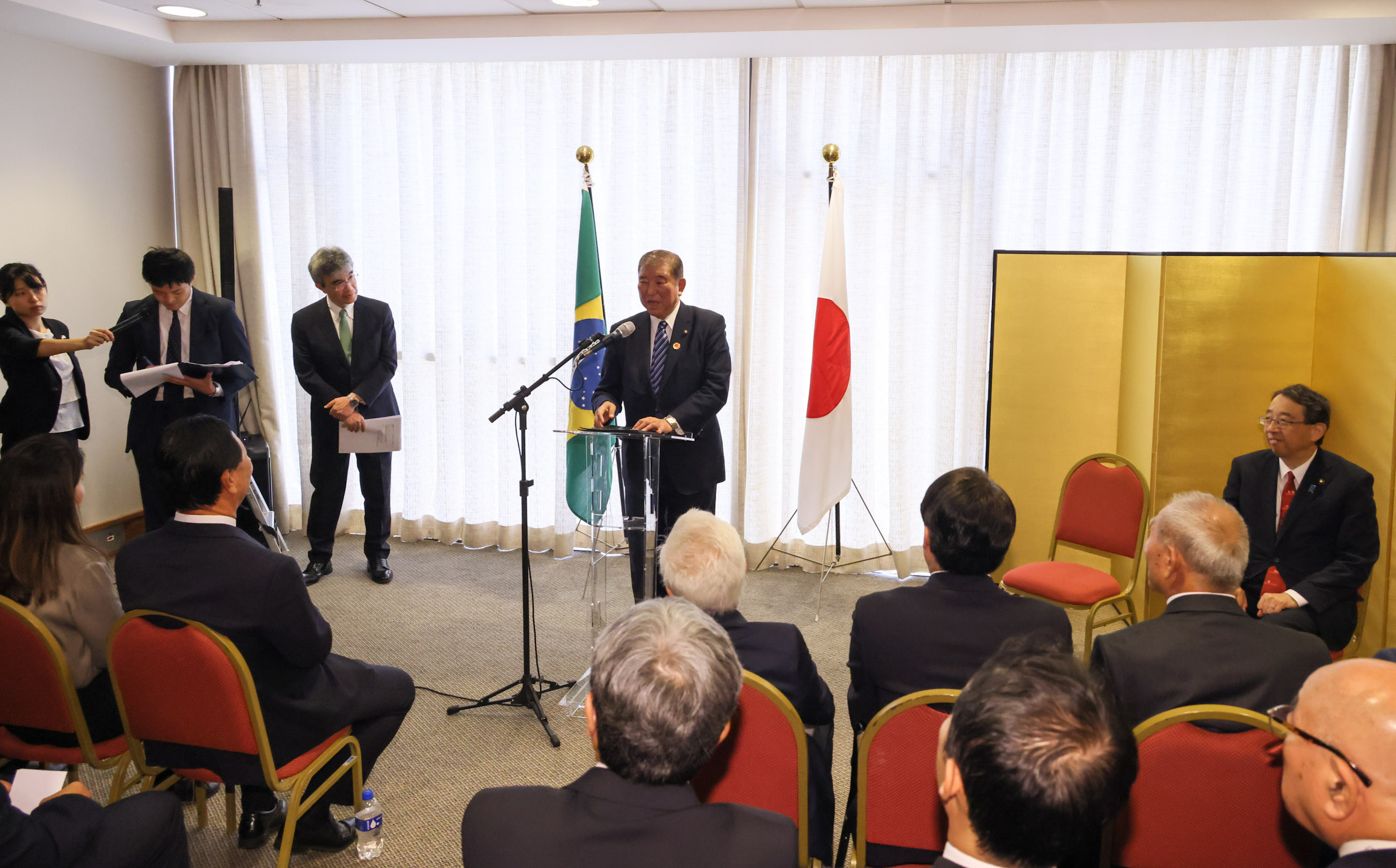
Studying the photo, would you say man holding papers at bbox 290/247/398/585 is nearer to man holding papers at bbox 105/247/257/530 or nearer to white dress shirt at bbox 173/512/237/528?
man holding papers at bbox 105/247/257/530

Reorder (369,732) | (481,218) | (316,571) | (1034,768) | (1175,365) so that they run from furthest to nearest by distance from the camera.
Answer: (481,218), (316,571), (1175,365), (369,732), (1034,768)

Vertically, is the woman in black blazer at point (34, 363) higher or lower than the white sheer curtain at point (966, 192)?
lower

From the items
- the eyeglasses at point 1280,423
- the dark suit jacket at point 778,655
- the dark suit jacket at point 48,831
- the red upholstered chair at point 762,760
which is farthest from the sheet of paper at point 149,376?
the eyeglasses at point 1280,423

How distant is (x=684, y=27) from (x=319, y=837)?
157 inches

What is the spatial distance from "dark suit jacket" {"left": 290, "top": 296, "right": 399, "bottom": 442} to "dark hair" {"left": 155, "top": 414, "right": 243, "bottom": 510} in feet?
8.95

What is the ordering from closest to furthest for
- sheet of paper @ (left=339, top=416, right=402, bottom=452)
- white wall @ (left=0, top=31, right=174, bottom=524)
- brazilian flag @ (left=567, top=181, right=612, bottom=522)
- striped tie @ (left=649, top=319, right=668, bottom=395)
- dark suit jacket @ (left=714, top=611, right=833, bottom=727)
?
1. dark suit jacket @ (left=714, top=611, right=833, bottom=727)
2. striped tie @ (left=649, top=319, right=668, bottom=395)
3. brazilian flag @ (left=567, top=181, right=612, bottom=522)
4. sheet of paper @ (left=339, top=416, right=402, bottom=452)
5. white wall @ (left=0, top=31, right=174, bottom=524)

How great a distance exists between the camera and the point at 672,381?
14.4 ft

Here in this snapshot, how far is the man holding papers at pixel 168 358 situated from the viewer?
4.99 metres

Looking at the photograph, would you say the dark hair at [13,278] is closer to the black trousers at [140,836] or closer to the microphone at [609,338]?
the microphone at [609,338]

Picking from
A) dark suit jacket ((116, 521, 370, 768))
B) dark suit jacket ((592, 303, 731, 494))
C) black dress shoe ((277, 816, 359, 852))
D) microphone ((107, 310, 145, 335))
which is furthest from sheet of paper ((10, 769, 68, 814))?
microphone ((107, 310, 145, 335))

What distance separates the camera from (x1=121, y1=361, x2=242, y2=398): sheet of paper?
473cm

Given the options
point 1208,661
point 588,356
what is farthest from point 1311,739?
point 588,356

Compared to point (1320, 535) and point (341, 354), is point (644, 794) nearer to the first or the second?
point (1320, 535)

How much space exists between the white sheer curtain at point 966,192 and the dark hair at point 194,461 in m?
3.60
